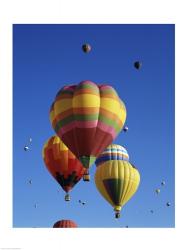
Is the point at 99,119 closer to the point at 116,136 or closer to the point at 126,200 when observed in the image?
the point at 116,136

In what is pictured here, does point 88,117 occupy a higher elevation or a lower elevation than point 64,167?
higher

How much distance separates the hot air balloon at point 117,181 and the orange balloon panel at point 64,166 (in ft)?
4.00

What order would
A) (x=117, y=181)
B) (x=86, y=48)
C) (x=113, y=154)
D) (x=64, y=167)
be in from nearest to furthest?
(x=86, y=48) < (x=64, y=167) < (x=117, y=181) < (x=113, y=154)

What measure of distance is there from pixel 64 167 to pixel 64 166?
0.04 metres

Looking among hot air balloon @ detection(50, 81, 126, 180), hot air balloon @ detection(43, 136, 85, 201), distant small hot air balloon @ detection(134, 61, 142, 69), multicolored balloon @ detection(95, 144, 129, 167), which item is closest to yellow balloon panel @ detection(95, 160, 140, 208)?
hot air balloon @ detection(43, 136, 85, 201)

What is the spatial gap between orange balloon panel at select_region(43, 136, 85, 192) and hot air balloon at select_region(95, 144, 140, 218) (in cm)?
122

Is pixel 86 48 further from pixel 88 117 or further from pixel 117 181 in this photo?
pixel 117 181

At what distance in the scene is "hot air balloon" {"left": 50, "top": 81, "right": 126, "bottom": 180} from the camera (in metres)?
20.0

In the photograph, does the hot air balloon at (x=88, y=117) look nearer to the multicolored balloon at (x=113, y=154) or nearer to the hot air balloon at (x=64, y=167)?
the hot air balloon at (x=64, y=167)

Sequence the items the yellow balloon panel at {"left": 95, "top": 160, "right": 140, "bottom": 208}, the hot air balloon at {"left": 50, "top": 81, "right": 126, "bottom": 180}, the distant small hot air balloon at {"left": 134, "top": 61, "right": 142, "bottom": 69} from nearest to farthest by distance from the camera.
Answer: the hot air balloon at {"left": 50, "top": 81, "right": 126, "bottom": 180}, the yellow balloon panel at {"left": 95, "top": 160, "right": 140, "bottom": 208}, the distant small hot air balloon at {"left": 134, "top": 61, "right": 142, "bottom": 69}

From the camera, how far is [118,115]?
20422mm

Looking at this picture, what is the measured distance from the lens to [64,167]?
23438mm

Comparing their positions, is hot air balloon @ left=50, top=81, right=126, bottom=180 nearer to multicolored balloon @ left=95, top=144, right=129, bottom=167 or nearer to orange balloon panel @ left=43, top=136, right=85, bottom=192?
orange balloon panel @ left=43, top=136, right=85, bottom=192

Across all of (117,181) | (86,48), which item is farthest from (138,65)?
(117,181)
